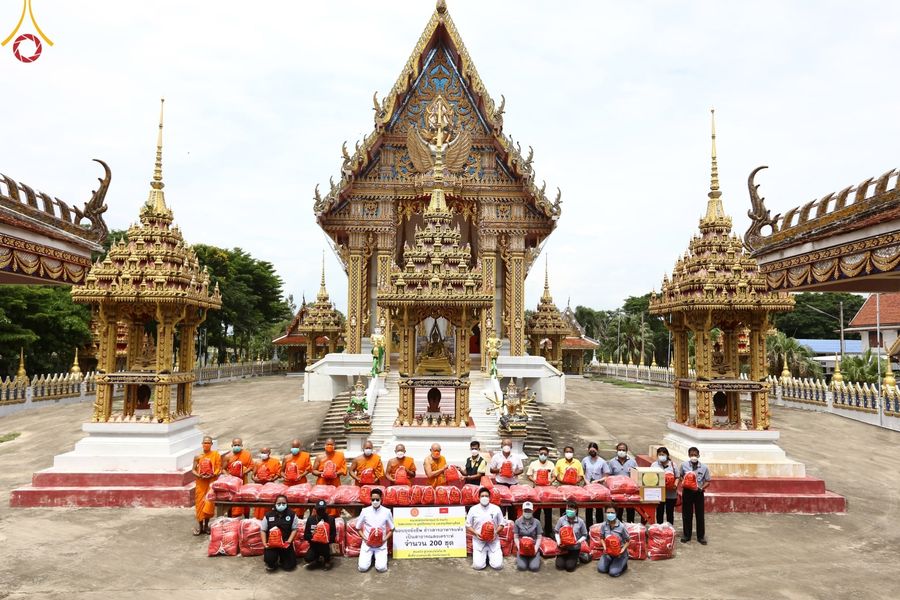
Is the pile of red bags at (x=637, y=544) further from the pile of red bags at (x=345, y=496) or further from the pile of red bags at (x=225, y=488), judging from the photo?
the pile of red bags at (x=225, y=488)

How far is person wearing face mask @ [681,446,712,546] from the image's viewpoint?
7344 mm

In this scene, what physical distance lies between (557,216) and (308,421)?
10.9 metres

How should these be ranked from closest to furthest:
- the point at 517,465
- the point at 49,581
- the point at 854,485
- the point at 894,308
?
the point at 49,581
the point at 517,465
the point at 854,485
the point at 894,308

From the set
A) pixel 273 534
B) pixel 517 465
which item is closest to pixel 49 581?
pixel 273 534

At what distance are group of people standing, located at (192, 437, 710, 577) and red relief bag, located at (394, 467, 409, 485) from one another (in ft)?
0.04

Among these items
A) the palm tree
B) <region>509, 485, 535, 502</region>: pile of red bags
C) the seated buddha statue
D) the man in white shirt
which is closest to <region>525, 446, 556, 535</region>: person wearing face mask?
<region>509, 485, 535, 502</region>: pile of red bags

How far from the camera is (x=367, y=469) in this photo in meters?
7.62

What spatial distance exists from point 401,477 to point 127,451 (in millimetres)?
4954

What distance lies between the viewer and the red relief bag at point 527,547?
21.3ft

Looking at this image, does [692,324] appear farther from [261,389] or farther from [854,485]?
[261,389]

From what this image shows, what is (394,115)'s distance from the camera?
21.0 metres

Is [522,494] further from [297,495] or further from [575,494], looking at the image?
[297,495]

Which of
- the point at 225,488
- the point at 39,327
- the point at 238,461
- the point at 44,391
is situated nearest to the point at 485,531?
the point at 225,488

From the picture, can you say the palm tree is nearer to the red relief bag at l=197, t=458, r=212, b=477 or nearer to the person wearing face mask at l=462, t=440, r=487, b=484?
the person wearing face mask at l=462, t=440, r=487, b=484
